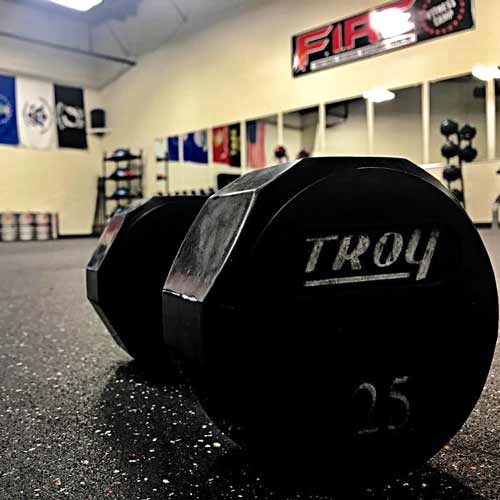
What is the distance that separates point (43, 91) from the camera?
7.58 m

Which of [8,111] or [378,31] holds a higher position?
[378,31]

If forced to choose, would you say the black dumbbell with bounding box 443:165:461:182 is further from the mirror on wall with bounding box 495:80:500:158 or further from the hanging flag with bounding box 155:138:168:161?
the hanging flag with bounding box 155:138:168:161

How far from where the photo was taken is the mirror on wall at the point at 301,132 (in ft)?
18.2

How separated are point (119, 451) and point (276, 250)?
0.25 m

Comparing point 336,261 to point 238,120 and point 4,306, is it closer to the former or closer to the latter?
point 4,306

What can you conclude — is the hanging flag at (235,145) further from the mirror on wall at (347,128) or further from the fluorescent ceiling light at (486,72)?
the fluorescent ceiling light at (486,72)

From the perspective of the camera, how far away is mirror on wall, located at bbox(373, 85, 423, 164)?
4797 mm

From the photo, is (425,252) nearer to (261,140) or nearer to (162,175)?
(261,140)

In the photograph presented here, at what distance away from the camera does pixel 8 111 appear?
7234 millimetres

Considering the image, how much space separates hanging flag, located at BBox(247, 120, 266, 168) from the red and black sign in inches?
28.9

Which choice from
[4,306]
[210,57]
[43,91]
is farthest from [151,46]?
[4,306]

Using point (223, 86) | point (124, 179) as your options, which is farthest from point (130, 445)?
point (124, 179)

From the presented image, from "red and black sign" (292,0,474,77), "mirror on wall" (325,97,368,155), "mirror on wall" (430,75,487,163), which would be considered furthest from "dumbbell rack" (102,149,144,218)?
"mirror on wall" (430,75,487,163)

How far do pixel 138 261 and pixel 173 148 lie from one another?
21.9 feet
